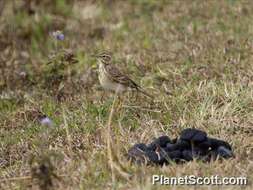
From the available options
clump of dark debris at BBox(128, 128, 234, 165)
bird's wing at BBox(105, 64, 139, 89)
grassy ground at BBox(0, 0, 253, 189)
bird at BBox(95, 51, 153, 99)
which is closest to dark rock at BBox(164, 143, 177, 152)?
clump of dark debris at BBox(128, 128, 234, 165)

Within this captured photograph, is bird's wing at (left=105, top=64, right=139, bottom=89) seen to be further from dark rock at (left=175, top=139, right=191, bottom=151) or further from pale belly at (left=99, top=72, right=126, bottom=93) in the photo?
dark rock at (left=175, top=139, right=191, bottom=151)

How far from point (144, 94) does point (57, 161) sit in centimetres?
206

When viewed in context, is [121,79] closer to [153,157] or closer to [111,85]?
[111,85]

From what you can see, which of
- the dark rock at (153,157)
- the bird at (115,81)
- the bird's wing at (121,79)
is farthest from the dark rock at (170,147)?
the bird's wing at (121,79)

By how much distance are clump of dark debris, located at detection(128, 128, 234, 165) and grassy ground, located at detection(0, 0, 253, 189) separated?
103mm

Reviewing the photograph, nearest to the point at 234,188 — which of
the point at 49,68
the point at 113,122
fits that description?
the point at 113,122

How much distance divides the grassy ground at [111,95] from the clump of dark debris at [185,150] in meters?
0.10

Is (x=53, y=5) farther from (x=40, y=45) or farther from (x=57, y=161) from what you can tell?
(x=57, y=161)

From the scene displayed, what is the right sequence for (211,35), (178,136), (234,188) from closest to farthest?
(234,188), (178,136), (211,35)

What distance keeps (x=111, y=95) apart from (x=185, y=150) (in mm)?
2367

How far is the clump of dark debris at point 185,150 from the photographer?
17.8 ft

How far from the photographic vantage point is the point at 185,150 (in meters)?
5.51

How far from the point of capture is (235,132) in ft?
19.9

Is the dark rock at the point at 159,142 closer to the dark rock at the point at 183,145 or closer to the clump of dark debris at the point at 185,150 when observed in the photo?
the clump of dark debris at the point at 185,150
